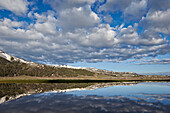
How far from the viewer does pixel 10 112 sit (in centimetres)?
1480

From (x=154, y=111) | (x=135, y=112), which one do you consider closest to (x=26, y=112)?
(x=135, y=112)

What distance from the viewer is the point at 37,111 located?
604 inches

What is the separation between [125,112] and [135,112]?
3.81ft

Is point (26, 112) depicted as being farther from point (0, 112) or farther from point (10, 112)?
point (0, 112)

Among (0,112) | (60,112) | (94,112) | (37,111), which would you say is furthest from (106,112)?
(0,112)

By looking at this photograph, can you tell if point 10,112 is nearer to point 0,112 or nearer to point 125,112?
point 0,112

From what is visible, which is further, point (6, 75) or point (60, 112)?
→ point (6, 75)

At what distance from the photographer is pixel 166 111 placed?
15.3m

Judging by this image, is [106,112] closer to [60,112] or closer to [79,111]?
[79,111]

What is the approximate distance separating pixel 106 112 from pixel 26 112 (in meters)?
9.56

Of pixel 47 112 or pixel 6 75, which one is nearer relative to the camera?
pixel 47 112

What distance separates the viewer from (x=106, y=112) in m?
14.9

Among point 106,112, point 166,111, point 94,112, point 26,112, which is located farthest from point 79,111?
point 166,111

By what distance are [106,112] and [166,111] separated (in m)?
7.46
